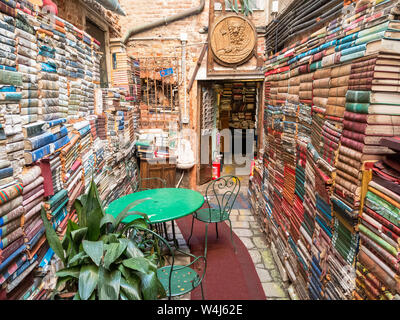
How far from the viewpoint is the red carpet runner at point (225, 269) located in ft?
10.7

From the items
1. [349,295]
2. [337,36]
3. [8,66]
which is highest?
[337,36]

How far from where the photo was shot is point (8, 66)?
5.79ft

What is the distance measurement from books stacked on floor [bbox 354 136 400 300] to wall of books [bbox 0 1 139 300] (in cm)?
221

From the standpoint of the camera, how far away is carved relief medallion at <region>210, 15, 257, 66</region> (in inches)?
235

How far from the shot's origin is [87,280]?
1.68 m

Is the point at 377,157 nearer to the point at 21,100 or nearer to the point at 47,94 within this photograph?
the point at 21,100

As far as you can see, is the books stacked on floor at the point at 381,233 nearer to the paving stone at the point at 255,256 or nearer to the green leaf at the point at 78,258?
the green leaf at the point at 78,258

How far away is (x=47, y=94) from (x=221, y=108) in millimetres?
8076

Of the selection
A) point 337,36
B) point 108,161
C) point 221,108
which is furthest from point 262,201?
point 221,108

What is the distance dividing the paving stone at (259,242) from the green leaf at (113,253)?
3.14m

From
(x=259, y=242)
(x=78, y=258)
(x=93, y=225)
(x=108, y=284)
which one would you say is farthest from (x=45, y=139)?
(x=259, y=242)

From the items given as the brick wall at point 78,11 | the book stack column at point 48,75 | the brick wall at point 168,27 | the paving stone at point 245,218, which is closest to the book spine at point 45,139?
the book stack column at point 48,75

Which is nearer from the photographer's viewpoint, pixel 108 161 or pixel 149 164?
pixel 108 161

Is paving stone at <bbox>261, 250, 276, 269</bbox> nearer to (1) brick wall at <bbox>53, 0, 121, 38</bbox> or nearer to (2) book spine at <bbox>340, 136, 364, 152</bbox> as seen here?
(2) book spine at <bbox>340, 136, 364, 152</bbox>
